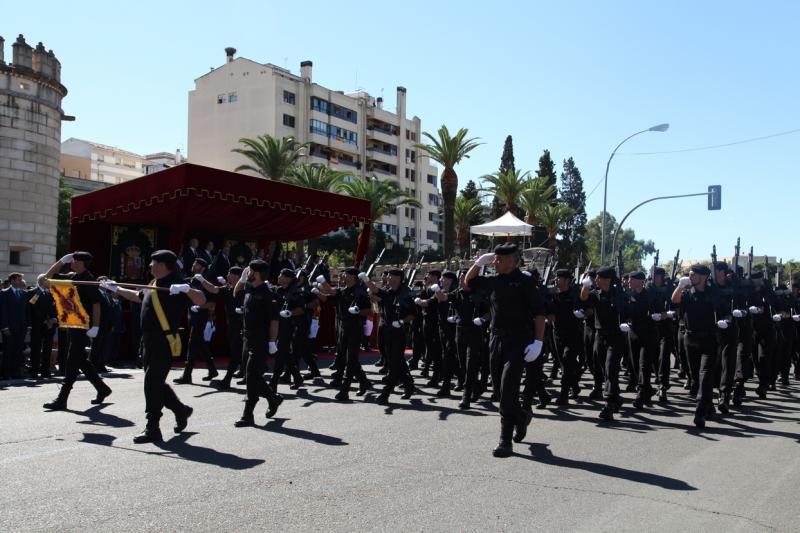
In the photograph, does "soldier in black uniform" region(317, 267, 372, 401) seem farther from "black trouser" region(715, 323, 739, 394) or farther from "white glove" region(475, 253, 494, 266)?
"black trouser" region(715, 323, 739, 394)

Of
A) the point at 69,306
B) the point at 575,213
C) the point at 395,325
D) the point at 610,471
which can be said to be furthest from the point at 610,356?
the point at 575,213

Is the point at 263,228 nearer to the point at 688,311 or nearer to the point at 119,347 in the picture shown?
the point at 119,347

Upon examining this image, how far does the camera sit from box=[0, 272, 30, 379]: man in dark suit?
12.2 metres

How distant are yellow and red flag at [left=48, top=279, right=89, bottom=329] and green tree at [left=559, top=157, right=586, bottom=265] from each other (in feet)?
181

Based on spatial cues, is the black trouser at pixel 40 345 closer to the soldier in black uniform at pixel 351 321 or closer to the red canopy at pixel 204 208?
the red canopy at pixel 204 208

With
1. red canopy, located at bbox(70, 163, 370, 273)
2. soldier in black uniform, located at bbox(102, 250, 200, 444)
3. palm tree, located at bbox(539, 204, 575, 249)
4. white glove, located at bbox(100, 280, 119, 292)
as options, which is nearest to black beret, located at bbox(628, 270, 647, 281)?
soldier in black uniform, located at bbox(102, 250, 200, 444)

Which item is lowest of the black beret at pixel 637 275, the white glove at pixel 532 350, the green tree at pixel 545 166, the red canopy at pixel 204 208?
the white glove at pixel 532 350

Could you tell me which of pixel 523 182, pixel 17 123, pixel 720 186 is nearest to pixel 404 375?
pixel 720 186

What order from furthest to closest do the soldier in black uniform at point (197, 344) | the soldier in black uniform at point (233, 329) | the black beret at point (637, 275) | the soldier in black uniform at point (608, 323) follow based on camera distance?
the soldier in black uniform at point (197, 344), the soldier in black uniform at point (233, 329), the black beret at point (637, 275), the soldier in black uniform at point (608, 323)

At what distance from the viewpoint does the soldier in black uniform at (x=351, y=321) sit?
1046 cm

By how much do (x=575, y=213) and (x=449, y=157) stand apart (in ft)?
79.4

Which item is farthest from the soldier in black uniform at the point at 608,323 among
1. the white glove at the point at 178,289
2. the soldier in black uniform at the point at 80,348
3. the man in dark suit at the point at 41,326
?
the man in dark suit at the point at 41,326

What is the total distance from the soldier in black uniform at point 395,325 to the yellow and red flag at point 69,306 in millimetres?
4009

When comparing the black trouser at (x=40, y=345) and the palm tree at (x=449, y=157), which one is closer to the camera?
the black trouser at (x=40, y=345)
